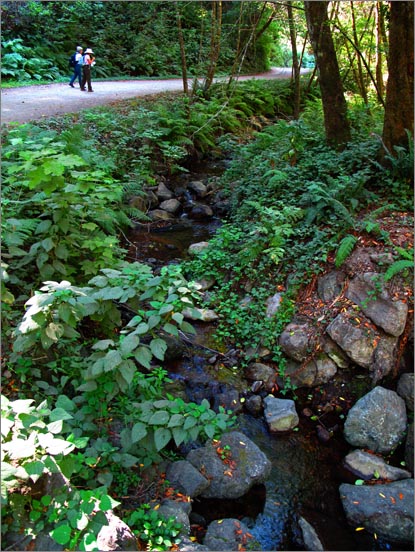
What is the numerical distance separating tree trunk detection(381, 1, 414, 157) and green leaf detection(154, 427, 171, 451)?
621cm

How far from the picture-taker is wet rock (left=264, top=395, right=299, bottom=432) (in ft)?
18.0

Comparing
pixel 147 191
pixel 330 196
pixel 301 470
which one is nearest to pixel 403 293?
pixel 330 196

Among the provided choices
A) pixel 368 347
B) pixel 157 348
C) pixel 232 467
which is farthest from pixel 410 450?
pixel 157 348

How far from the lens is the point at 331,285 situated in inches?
260

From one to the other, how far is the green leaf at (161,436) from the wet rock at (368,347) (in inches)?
127

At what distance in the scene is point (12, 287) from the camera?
5.19 metres

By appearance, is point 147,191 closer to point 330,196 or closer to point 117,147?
point 117,147

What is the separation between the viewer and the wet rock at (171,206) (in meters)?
10.5

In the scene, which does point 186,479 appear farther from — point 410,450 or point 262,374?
point 410,450

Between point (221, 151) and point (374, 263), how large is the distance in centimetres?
828

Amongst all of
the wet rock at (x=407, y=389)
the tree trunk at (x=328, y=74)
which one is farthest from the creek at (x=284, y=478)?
the tree trunk at (x=328, y=74)

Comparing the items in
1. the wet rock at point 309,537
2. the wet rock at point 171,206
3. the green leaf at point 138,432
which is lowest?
the wet rock at point 309,537

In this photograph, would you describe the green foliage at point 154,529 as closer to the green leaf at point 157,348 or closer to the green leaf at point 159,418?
the green leaf at point 159,418

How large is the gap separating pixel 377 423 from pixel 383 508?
1120 mm
